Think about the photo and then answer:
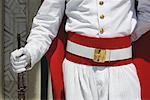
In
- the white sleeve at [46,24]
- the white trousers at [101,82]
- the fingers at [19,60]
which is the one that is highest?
the white sleeve at [46,24]

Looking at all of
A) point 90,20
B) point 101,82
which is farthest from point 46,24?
point 101,82

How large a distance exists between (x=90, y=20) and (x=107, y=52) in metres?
0.11

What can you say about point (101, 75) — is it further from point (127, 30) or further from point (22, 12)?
point (22, 12)

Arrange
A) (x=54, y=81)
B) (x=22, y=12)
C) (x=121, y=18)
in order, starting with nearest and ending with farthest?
(x=121, y=18) < (x=54, y=81) < (x=22, y=12)

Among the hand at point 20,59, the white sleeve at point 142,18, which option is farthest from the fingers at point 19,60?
the white sleeve at point 142,18

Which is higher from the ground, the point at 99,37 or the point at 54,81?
the point at 99,37

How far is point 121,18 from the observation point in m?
1.56

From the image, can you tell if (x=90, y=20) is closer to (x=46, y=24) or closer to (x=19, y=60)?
(x=46, y=24)

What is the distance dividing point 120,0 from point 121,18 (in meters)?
0.06

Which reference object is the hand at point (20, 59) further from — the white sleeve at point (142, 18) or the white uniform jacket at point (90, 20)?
the white sleeve at point (142, 18)

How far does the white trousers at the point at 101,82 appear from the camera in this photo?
5.12ft

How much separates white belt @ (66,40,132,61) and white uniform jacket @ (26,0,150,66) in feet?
0.16

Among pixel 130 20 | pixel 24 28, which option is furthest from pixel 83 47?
pixel 24 28

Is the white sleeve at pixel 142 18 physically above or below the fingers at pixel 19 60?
above
